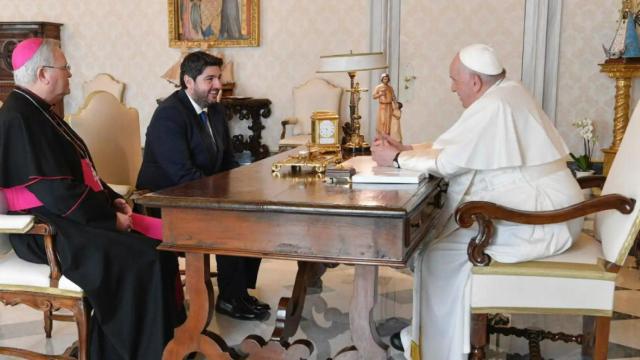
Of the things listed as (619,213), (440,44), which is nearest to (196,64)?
(619,213)

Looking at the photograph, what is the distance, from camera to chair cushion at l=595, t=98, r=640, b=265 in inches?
105

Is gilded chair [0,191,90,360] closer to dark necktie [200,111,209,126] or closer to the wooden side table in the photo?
dark necktie [200,111,209,126]

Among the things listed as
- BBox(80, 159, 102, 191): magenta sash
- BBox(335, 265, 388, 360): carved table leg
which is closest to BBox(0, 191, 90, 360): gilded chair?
BBox(80, 159, 102, 191): magenta sash

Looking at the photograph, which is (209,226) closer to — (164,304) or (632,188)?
(164,304)

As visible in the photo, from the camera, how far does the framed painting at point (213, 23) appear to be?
27.7ft

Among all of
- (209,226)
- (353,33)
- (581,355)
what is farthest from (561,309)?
(353,33)

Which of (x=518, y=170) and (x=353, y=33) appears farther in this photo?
(x=353, y=33)

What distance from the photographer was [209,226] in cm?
241

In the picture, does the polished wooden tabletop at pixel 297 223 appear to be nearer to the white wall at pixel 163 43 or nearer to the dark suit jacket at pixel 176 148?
the dark suit jacket at pixel 176 148

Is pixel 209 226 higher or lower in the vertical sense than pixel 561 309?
higher

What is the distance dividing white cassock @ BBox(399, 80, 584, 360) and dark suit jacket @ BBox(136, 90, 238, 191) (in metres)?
1.17

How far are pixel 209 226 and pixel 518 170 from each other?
134 centimetres

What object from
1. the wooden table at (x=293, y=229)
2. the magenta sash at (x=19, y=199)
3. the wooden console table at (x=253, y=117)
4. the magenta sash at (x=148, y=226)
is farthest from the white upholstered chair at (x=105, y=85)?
the wooden table at (x=293, y=229)

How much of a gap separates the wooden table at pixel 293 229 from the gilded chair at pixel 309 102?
530cm
